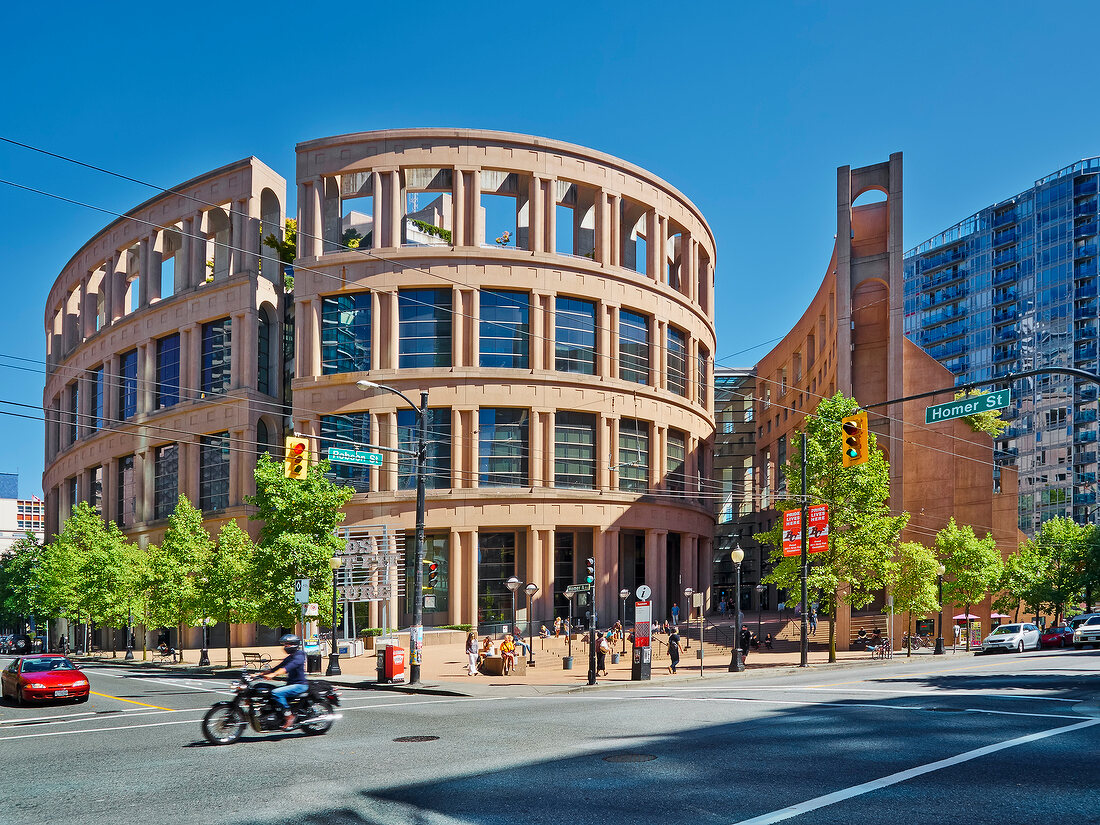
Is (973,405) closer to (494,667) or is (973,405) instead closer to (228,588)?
(494,667)

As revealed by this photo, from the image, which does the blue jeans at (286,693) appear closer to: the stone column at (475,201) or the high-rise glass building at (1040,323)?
the stone column at (475,201)

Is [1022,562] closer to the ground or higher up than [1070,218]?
closer to the ground

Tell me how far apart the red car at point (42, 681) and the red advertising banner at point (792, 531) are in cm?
2669

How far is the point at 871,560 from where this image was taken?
47.8m

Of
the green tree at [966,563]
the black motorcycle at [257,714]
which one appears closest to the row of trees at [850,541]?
the green tree at [966,563]

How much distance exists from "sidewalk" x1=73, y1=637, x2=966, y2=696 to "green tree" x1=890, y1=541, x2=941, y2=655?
2.50 metres

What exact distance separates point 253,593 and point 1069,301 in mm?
113200

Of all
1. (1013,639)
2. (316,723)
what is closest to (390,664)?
(316,723)

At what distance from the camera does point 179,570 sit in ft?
184

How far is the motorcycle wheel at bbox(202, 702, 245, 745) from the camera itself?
1748cm

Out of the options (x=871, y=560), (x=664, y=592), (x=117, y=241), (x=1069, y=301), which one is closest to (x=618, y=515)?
(x=664, y=592)

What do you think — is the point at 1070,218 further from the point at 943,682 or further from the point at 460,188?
the point at 943,682

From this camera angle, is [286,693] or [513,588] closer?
[286,693]

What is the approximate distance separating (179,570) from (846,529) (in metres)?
35.6
